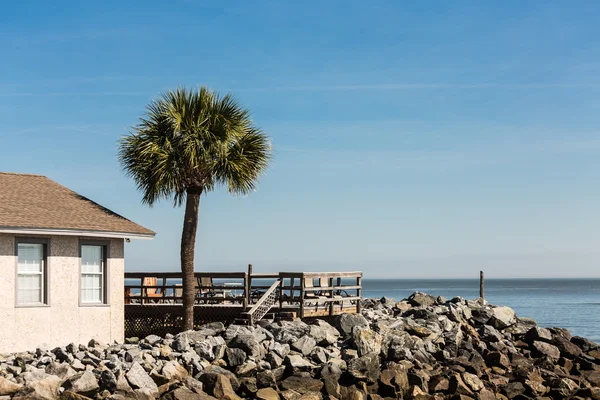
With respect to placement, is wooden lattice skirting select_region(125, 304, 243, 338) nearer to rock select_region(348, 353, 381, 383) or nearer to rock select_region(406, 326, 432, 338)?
rock select_region(406, 326, 432, 338)

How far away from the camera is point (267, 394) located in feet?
57.2

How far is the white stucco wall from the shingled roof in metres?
0.36

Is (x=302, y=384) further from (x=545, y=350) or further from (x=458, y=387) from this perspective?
(x=545, y=350)

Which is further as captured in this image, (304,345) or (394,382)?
(304,345)

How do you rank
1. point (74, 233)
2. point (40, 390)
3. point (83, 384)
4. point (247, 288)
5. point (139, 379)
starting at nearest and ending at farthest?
point (40, 390) < point (83, 384) < point (139, 379) < point (74, 233) < point (247, 288)

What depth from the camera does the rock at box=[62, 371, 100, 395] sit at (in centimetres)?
1611

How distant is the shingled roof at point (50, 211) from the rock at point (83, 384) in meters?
3.85

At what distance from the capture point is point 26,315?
19.1m

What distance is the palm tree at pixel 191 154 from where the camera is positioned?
2247 cm

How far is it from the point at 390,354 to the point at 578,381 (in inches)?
189

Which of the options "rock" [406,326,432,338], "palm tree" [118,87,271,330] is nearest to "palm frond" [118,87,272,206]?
"palm tree" [118,87,271,330]

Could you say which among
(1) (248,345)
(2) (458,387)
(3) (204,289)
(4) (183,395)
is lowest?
(2) (458,387)

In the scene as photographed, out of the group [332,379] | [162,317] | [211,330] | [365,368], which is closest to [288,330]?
[211,330]

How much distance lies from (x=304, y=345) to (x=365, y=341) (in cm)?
157
